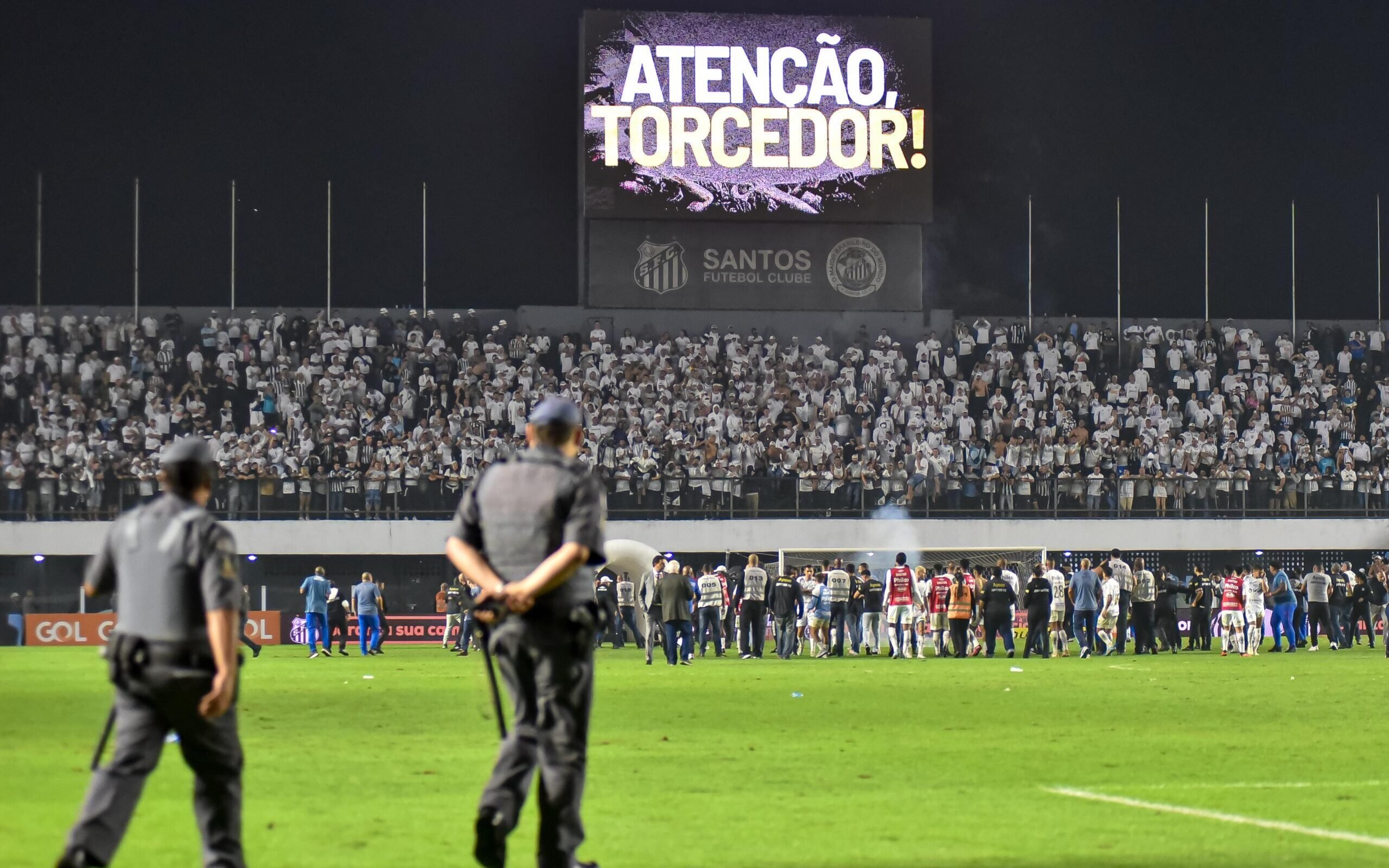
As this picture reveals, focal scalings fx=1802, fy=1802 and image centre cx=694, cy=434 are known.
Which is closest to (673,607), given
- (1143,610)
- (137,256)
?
(1143,610)

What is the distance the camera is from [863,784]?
40.2 feet

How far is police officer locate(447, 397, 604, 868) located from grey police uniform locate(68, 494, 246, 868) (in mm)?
1020

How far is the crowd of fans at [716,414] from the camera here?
43.2 meters

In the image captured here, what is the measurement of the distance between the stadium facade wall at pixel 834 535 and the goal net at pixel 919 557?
22.9 inches

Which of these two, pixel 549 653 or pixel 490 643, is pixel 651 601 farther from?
pixel 549 653

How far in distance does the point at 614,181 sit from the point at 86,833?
4510 cm

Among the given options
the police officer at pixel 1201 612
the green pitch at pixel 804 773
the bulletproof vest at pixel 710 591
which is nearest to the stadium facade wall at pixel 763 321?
the police officer at pixel 1201 612

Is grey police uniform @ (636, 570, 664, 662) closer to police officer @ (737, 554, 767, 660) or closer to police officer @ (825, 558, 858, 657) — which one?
police officer @ (737, 554, 767, 660)

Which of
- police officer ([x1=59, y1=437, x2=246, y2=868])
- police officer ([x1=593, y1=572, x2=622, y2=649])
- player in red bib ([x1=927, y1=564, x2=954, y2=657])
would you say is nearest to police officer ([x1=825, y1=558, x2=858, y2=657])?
player in red bib ([x1=927, y1=564, x2=954, y2=657])

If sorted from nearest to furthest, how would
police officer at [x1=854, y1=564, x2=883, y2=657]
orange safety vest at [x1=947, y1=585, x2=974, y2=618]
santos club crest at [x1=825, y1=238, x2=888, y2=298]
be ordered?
1. orange safety vest at [x1=947, y1=585, x2=974, y2=618]
2. police officer at [x1=854, y1=564, x2=883, y2=657]
3. santos club crest at [x1=825, y1=238, x2=888, y2=298]

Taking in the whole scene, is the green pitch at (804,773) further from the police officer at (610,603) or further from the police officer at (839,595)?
the police officer at (610,603)

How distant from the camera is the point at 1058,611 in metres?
33.1

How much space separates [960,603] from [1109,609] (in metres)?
2.87

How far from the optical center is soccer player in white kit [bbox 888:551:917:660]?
1267 inches
